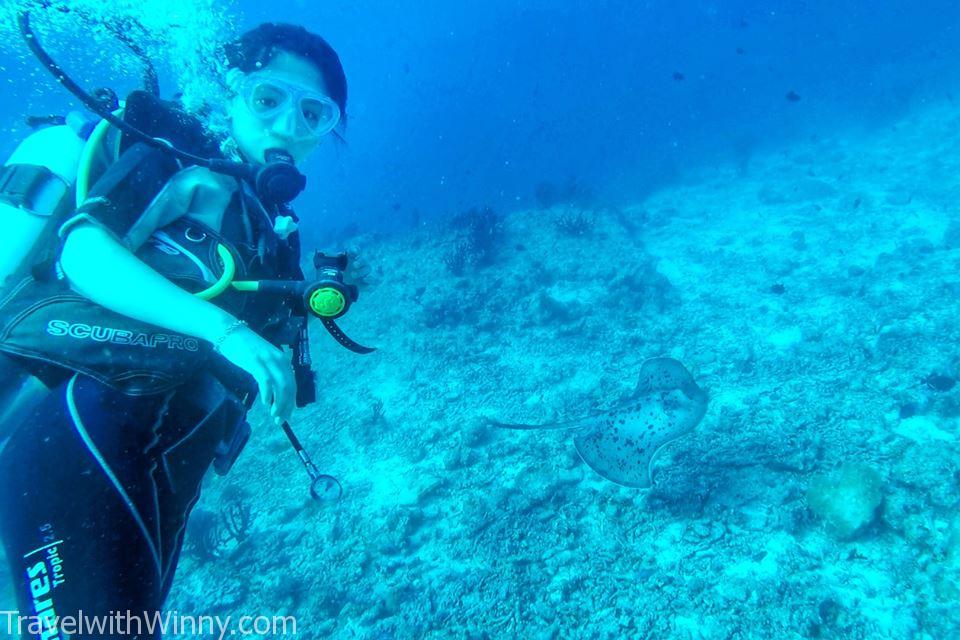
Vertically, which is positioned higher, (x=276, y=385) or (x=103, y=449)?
(x=276, y=385)

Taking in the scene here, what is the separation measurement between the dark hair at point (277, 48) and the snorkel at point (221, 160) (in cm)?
71

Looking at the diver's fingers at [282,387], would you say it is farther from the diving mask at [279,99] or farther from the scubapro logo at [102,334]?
the diving mask at [279,99]

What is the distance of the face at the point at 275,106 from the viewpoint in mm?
2861

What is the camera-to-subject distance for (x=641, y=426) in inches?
210

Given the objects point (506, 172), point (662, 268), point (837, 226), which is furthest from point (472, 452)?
point (506, 172)

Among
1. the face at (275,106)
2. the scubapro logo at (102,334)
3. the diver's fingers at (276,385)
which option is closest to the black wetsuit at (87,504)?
the scubapro logo at (102,334)

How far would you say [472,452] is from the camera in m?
6.84

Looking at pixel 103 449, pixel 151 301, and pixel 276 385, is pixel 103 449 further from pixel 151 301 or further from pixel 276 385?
pixel 276 385

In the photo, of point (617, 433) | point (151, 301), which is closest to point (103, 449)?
point (151, 301)

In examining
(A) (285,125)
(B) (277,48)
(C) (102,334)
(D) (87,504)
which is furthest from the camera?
(B) (277,48)

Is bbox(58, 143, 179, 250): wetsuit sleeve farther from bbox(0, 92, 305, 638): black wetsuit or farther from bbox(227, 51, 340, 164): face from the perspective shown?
bbox(227, 51, 340, 164): face

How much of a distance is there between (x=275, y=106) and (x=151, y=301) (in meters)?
1.68

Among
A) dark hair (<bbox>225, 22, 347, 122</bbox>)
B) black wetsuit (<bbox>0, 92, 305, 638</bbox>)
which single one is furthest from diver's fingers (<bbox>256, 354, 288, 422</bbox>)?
dark hair (<bbox>225, 22, 347, 122</bbox>)

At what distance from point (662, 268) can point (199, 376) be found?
41.3ft
